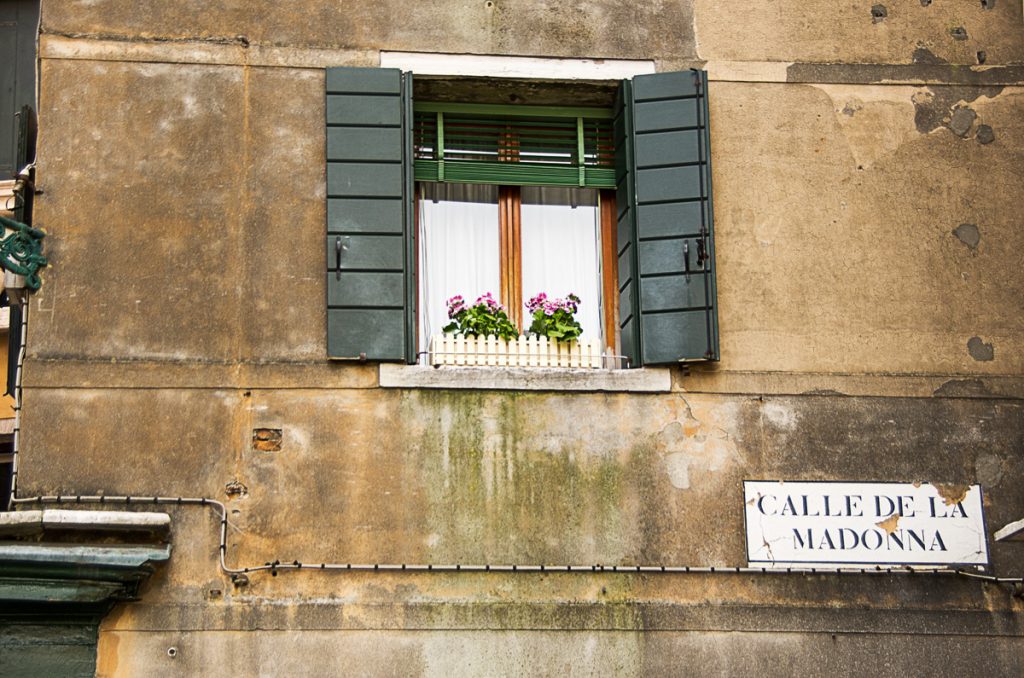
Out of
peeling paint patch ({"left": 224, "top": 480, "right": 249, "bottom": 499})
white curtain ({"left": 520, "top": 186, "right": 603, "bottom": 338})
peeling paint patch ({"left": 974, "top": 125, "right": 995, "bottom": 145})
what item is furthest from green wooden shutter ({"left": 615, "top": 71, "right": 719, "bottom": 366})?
peeling paint patch ({"left": 224, "top": 480, "right": 249, "bottom": 499})

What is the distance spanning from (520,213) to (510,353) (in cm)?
109

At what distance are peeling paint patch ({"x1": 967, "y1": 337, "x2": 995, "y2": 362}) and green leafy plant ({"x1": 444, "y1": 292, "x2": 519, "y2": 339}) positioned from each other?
281 centimetres

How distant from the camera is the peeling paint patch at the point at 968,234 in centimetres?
923

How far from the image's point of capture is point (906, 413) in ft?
29.2

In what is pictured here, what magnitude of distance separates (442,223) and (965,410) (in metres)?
3.48

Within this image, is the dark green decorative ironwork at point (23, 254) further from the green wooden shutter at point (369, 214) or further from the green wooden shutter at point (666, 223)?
the green wooden shutter at point (666, 223)

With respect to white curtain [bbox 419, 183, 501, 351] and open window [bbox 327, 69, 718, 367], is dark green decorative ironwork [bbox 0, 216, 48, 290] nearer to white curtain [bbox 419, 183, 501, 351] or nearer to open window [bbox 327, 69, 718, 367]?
open window [bbox 327, 69, 718, 367]

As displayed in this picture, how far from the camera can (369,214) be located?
29.1ft

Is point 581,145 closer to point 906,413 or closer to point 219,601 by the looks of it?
point 906,413

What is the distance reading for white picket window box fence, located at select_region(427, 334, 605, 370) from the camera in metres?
8.91

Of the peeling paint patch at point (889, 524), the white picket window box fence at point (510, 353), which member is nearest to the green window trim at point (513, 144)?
the white picket window box fence at point (510, 353)

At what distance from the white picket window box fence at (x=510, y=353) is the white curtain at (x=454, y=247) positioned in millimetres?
262

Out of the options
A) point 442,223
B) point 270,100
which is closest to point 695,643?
point 442,223

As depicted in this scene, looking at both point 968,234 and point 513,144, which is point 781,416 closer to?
point 968,234
